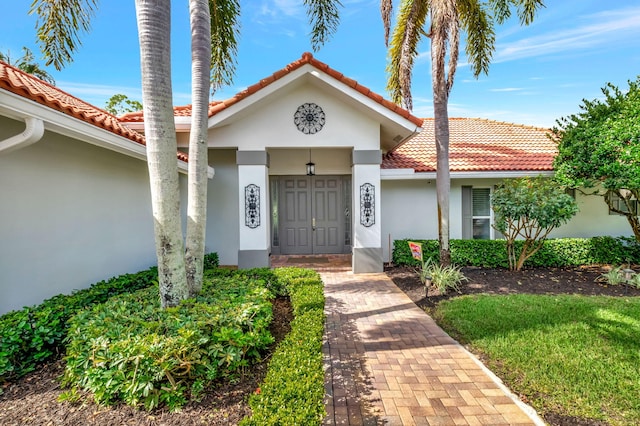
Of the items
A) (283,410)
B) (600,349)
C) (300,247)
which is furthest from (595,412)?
(300,247)

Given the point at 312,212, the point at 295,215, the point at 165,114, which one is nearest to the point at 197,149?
the point at 165,114

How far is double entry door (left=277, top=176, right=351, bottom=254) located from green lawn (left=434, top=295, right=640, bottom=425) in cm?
536

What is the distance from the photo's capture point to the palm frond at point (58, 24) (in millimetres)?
5414

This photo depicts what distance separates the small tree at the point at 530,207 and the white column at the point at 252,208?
6595 mm

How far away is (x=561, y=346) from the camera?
4277 millimetres

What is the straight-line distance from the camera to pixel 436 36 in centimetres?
694

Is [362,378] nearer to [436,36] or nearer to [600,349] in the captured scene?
[600,349]

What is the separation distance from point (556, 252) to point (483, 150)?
424cm

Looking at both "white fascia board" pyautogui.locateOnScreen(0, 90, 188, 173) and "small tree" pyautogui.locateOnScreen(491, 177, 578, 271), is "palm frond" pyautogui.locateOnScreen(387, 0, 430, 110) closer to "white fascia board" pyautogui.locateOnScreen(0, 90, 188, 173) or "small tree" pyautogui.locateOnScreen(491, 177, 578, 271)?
"small tree" pyautogui.locateOnScreen(491, 177, 578, 271)

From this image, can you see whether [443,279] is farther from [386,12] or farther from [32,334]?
[32,334]

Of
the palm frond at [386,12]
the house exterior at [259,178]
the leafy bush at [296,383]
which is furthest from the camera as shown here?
the palm frond at [386,12]

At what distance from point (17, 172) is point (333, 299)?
5.74 meters

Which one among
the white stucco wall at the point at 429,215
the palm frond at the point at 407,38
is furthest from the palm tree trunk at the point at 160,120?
the white stucco wall at the point at 429,215

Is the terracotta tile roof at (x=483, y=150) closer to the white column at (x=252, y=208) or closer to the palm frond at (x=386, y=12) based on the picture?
the palm frond at (x=386, y=12)
